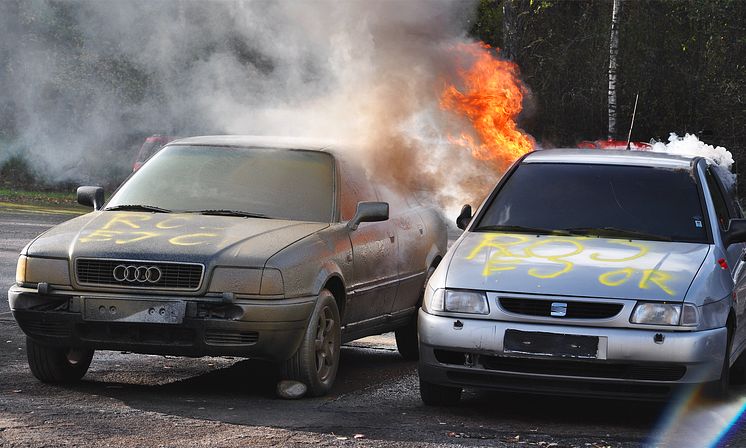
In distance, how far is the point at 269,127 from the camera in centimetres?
1398

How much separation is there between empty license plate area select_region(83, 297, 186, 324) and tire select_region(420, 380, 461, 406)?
1.45 m

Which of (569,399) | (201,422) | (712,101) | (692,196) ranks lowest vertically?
(712,101)

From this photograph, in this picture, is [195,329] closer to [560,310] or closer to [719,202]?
[560,310]

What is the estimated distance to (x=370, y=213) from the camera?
8523 mm

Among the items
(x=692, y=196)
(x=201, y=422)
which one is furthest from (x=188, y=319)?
(x=692, y=196)

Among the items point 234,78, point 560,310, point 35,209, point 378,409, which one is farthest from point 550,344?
point 35,209

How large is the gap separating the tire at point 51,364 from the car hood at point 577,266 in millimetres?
2439

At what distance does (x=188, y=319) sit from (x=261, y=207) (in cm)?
135

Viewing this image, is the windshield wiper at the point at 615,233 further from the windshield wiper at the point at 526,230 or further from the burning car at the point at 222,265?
the burning car at the point at 222,265

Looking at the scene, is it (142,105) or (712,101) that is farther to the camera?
(712,101)

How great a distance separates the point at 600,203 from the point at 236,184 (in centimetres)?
237

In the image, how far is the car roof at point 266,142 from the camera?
29.9 ft

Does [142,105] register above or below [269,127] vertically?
below

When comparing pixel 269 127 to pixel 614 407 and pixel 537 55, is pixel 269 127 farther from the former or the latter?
pixel 537 55
